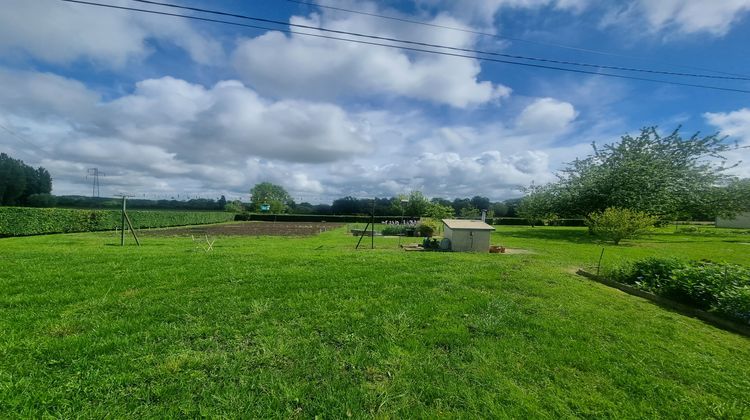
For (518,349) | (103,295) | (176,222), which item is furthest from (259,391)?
(176,222)

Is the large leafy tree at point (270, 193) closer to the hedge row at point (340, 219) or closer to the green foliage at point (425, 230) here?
the hedge row at point (340, 219)

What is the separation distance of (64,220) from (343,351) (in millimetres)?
26646

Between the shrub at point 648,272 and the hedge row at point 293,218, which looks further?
the hedge row at point 293,218

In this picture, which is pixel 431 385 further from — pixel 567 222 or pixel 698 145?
pixel 567 222

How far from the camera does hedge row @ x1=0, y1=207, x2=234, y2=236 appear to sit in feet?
55.5

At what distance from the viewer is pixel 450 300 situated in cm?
498

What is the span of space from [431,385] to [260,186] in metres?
93.7

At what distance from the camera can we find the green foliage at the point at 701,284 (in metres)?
4.80

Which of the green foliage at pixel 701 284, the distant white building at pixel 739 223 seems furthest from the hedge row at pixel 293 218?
the distant white building at pixel 739 223

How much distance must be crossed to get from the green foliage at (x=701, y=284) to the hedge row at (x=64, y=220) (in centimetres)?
2734

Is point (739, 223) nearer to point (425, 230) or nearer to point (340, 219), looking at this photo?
point (425, 230)

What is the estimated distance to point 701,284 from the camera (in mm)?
5512

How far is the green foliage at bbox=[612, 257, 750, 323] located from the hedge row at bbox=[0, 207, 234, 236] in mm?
27335

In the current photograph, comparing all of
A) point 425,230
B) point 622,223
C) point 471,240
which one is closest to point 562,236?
point 622,223
